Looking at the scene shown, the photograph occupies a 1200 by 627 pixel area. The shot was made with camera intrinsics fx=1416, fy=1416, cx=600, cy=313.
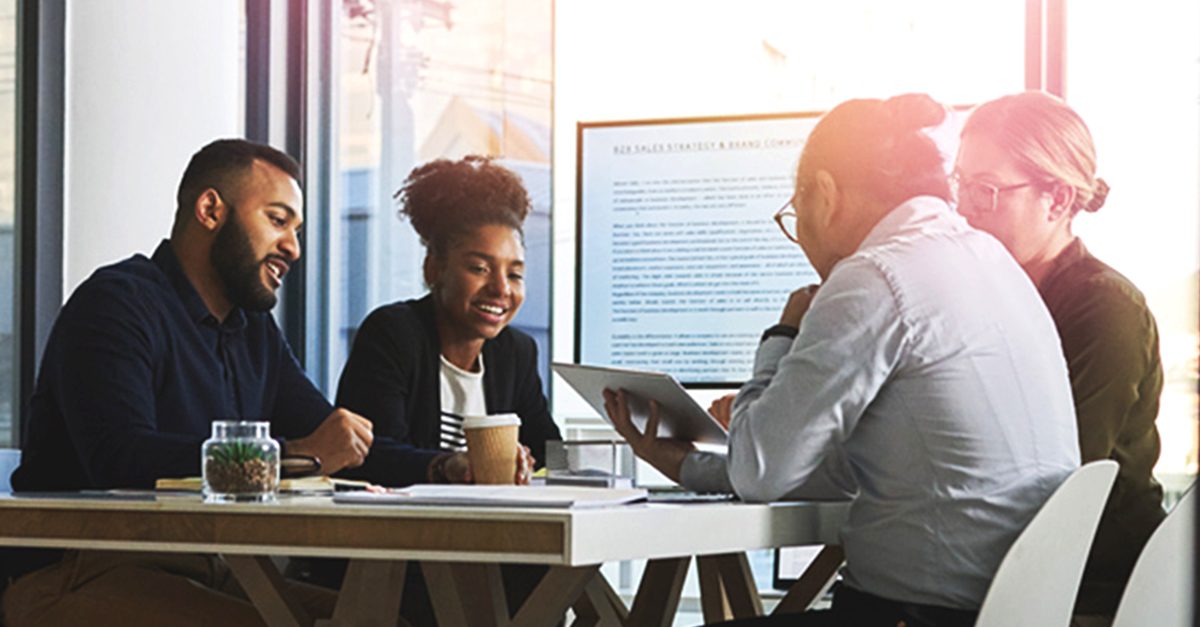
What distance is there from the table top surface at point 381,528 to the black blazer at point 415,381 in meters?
1.41

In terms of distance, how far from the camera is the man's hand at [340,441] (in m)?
2.19

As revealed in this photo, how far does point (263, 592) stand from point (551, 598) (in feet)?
1.23

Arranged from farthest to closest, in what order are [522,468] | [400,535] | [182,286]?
[182,286]
[522,468]
[400,535]

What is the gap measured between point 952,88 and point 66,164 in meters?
2.64

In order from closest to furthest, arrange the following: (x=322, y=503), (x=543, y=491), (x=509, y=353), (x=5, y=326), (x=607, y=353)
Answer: (x=322, y=503), (x=543, y=491), (x=509, y=353), (x=5, y=326), (x=607, y=353)

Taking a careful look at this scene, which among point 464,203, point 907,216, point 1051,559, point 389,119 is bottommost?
point 1051,559

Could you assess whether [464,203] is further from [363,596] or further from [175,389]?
[363,596]

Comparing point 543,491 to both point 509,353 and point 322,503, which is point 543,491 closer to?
point 322,503

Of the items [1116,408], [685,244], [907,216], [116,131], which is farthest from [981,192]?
[116,131]

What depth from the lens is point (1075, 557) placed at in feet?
5.95

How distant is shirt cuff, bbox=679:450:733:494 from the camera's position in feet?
6.86

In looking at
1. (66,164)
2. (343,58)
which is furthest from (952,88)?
(66,164)

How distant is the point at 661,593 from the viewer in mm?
2535

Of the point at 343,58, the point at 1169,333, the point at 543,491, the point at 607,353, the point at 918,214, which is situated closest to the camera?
the point at 543,491
